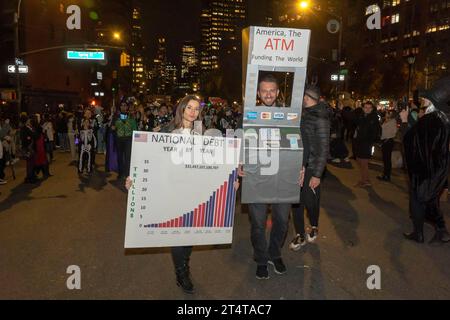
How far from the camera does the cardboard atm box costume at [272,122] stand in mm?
4852

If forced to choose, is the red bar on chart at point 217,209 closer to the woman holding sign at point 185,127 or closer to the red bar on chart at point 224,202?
the red bar on chart at point 224,202

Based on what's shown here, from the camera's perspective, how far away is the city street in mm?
4828

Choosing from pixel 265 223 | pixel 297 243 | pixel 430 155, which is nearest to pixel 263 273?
pixel 265 223

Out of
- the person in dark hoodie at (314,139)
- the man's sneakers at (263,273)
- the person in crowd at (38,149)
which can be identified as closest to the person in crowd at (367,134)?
the person in dark hoodie at (314,139)

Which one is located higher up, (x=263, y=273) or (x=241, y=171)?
(x=241, y=171)

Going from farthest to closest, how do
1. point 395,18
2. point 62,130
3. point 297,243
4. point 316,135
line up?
point 395,18 → point 62,130 → point 297,243 → point 316,135

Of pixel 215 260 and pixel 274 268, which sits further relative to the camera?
pixel 215 260

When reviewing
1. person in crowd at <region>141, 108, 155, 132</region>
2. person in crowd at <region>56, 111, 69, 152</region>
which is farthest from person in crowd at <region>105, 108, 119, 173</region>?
person in crowd at <region>56, 111, 69, 152</region>

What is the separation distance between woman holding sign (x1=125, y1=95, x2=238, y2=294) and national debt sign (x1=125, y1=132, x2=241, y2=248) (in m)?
0.20

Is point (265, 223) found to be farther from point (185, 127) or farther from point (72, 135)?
point (72, 135)

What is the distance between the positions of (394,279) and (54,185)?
28.5 feet

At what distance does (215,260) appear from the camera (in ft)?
19.0

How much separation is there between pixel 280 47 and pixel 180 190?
1776 mm

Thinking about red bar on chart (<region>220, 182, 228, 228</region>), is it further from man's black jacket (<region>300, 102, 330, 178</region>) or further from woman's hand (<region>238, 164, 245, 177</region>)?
man's black jacket (<region>300, 102, 330, 178</region>)
